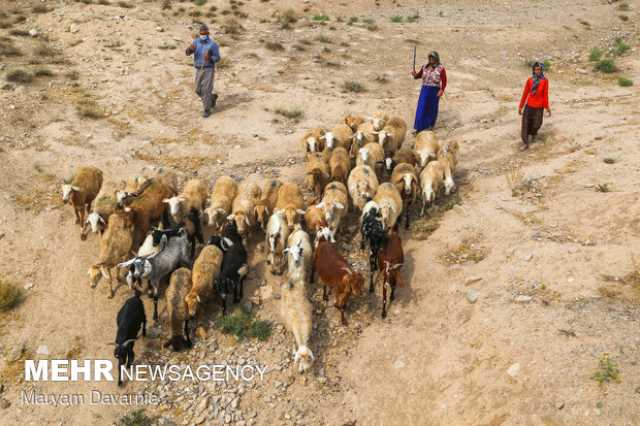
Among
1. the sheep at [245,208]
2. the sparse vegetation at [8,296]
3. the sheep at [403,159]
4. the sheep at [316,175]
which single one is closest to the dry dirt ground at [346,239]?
the sparse vegetation at [8,296]

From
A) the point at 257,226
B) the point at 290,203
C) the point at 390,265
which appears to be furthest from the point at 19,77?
the point at 390,265

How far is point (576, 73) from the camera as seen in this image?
1830cm

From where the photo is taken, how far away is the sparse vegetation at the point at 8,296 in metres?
7.73

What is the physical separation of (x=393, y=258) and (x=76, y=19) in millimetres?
18839

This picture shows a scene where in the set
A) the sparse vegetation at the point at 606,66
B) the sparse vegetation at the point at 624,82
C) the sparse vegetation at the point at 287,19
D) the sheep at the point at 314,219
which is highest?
the sparse vegetation at the point at 287,19

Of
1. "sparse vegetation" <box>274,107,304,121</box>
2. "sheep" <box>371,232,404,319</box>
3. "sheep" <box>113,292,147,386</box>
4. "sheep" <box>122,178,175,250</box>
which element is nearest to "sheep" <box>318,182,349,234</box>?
"sheep" <box>371,232,404,319</box>

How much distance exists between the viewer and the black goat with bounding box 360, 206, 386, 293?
827 centimetres

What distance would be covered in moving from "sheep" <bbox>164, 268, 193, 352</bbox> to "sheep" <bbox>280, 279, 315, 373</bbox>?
1489mm

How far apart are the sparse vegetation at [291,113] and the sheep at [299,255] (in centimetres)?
614

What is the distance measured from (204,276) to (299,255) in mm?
1563

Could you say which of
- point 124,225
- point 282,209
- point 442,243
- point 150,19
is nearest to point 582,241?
point 442,243

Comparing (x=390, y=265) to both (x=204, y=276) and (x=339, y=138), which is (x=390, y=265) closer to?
(x=204, y=276)

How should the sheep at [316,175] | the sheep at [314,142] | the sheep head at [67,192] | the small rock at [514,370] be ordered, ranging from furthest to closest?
the sheep at [314,142] → the sheep at [316,175] → the sheep head at [67,192] → the small rock at [514,370]

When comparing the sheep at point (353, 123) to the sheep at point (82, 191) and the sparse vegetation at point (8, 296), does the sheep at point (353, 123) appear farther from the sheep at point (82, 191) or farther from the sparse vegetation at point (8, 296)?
the sparse vegetation at point (8, 296)
